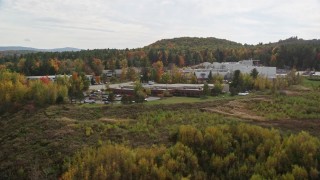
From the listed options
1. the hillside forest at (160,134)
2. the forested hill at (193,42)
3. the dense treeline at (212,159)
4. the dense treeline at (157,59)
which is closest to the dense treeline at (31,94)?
the hillside forest at (160,134)

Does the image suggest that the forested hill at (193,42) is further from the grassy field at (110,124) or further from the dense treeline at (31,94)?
the grassy field at (110,124)

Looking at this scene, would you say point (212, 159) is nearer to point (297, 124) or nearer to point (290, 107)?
point (297, 124)

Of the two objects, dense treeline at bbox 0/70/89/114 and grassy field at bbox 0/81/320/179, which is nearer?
grassy field at bbox 0/81/320/179

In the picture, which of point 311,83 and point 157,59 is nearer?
point 311,83

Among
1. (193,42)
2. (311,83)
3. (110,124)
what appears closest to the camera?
(110,124)

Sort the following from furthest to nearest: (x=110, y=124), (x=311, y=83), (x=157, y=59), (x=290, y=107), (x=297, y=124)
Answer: (x=157, y=59), (x=311, y=83), (x=290, y=107), (x=110, y=124), (x=297, y=124)

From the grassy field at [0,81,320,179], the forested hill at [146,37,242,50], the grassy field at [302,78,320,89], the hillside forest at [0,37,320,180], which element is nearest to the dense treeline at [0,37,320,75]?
the grassy field at [302,78,320,89]

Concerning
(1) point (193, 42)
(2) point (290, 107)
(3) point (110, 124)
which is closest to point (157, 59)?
(1) point (193, 42)

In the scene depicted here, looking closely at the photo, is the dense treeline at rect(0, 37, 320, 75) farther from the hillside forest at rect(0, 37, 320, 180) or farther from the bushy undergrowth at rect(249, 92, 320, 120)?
the bushy undergrowth at rect(249, 92, 320, 120)
